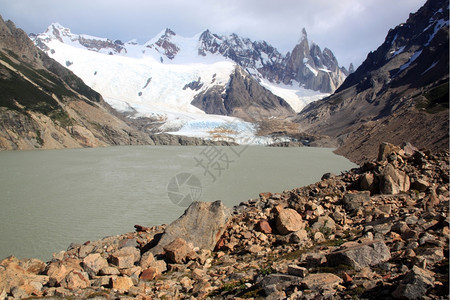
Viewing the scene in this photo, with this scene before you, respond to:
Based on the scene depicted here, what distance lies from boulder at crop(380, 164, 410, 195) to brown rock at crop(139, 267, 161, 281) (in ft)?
31.3

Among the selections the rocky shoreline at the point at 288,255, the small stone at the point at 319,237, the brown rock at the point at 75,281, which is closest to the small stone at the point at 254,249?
the rocky shoreline at the point at 288,255

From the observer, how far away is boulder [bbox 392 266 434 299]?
433cm

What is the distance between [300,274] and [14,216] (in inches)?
699

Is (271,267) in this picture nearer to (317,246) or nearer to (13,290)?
(317,246)

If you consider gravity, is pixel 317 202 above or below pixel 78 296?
above

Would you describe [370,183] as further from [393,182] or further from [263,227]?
[263,227]

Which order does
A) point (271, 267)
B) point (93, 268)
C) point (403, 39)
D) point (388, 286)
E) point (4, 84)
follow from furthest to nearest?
point (403, 39) < point (4, 84) < point (93, 268) < point (271, 267) < point (388, 286)

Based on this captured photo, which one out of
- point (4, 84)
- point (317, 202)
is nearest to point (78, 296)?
point (317, 202)

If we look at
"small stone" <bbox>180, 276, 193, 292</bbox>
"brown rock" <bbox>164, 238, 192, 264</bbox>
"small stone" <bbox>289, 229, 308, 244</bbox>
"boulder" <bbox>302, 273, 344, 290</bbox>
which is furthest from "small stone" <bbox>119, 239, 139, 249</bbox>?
"boulder" <bbox>302, 273, 344, 290</bbox>

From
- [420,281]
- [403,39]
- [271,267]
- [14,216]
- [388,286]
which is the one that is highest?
[403,39]

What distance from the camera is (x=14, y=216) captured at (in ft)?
58.0

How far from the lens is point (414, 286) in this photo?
438cm

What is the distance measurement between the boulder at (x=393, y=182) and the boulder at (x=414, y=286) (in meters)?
8.85

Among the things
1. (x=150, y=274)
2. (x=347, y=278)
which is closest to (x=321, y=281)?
(x=347, y=278)
